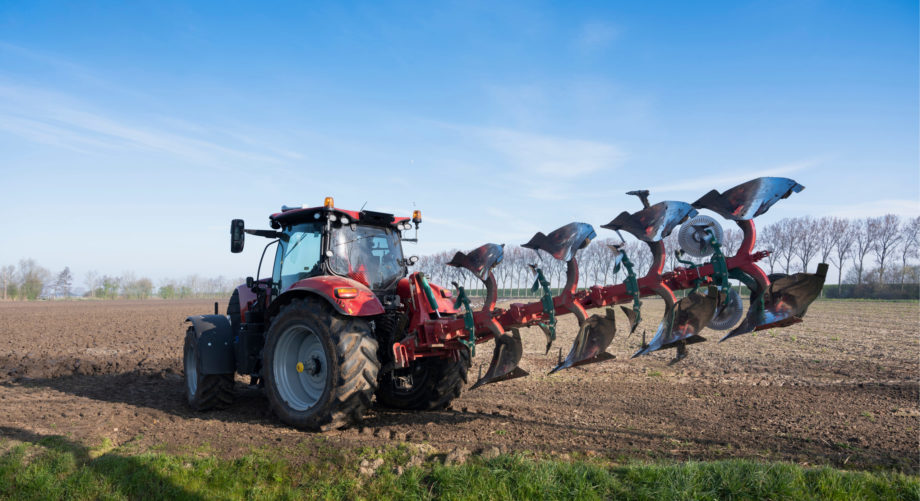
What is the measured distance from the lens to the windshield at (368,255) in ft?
19.7

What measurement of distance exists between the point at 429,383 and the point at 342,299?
1762mm

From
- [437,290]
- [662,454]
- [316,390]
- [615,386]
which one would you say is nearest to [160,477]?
[316,390]

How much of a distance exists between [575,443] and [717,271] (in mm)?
1932

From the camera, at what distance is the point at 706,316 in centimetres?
451

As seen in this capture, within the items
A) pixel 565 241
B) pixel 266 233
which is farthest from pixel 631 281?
pixel 266 233

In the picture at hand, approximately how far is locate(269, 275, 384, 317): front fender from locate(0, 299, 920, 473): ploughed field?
1.16 m

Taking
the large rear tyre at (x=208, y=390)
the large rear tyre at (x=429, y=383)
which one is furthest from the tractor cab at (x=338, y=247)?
the large rear tyre at (x=208, y=390)

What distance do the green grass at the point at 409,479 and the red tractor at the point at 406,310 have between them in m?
1.04

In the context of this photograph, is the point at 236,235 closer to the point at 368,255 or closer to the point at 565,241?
the point at 368,255

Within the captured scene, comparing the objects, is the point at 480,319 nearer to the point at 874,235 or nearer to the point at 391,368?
the point at 391,368

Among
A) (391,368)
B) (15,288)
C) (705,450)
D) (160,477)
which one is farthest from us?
(15,288)

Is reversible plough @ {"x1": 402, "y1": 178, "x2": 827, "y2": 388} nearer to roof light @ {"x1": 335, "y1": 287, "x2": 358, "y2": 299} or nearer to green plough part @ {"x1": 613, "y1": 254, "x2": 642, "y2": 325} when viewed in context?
green plough part @ {"x1": 613, "y1": 254, "x2": 642, "y2": 325}

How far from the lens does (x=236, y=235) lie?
663 cm

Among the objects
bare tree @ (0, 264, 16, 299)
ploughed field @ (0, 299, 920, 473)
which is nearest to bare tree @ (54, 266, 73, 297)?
bare tree @ (0, 264, 16, 299)
